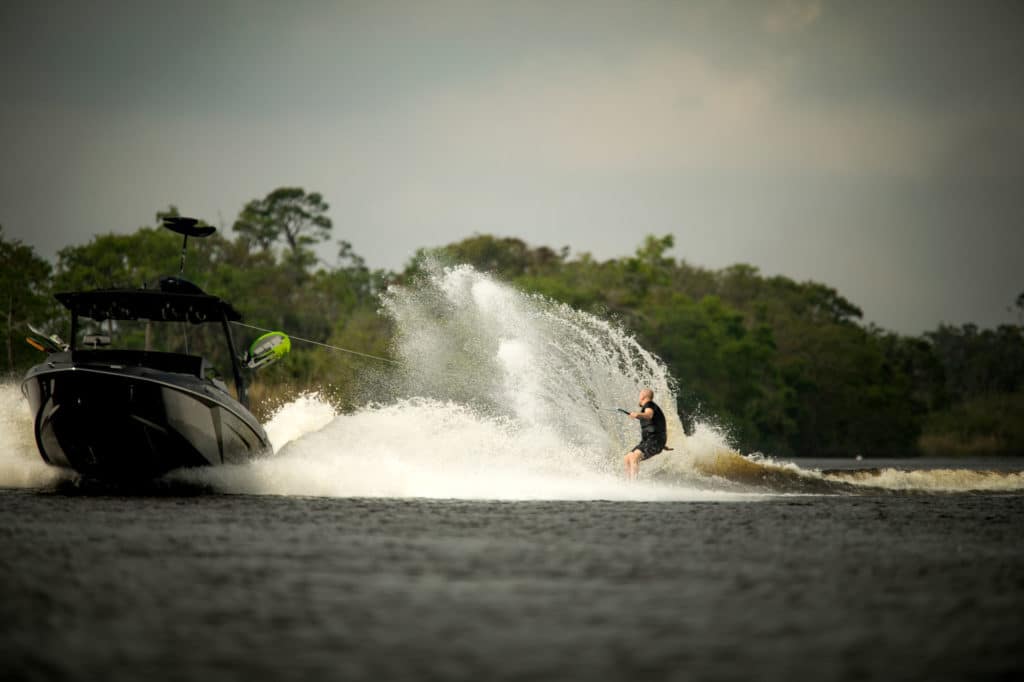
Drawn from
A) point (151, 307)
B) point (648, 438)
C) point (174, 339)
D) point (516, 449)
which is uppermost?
point (174, 339)

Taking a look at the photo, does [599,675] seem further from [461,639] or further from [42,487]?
[42,487]

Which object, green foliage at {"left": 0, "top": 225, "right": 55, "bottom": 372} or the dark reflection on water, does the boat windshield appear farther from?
the dark reflection on water

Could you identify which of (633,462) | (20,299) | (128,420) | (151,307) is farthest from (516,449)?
(20,299)

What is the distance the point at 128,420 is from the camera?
1733 cm

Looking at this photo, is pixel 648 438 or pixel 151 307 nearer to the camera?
pixel 151 307

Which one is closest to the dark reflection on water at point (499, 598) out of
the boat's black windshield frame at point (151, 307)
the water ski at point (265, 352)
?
the water ski at point (265, 352)

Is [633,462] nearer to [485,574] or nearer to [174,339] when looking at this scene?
[485,574]

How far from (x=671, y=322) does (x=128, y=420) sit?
196 feet

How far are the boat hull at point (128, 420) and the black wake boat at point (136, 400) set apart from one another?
1 centimetres

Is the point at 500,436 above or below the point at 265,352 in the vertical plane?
below

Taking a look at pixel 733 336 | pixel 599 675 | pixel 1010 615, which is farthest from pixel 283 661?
pixel 733 336

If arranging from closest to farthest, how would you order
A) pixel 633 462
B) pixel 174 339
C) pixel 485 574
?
pixel 485 574, pixel 633 462, pixel 174 339

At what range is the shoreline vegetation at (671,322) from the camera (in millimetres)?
67500

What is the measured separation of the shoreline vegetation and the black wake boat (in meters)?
35.1
